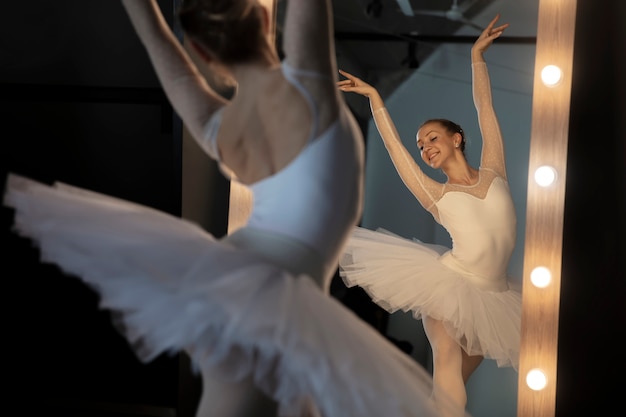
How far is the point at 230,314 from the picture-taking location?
0.98m

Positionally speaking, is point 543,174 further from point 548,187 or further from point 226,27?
point 226,27

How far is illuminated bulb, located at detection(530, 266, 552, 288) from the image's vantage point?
80.6 inches

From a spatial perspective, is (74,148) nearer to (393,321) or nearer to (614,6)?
(393,321)

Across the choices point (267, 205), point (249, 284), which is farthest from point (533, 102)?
point (249, 284)

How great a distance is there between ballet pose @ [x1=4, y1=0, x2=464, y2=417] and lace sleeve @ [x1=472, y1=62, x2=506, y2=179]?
0.88 meters

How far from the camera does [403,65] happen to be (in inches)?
79.4

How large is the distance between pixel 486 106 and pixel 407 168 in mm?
245

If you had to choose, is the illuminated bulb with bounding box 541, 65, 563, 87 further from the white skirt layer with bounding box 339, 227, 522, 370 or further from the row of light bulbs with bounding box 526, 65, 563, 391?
the white skirt layer with bounding box 339, 227, 522, 370

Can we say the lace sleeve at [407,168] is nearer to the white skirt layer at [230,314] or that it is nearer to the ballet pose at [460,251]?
the ballet pose at [460,251]

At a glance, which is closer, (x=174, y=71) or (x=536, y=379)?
(x=174, y=71)

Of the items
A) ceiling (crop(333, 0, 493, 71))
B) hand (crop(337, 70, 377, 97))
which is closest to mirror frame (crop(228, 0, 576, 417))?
ceiling (crop(333, 0, 493, 71))

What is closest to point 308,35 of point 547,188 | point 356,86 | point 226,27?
point 226,27

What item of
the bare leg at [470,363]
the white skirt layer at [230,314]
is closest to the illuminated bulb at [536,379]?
the bare leg at [470,363]

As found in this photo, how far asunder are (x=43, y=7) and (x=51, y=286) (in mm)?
735
